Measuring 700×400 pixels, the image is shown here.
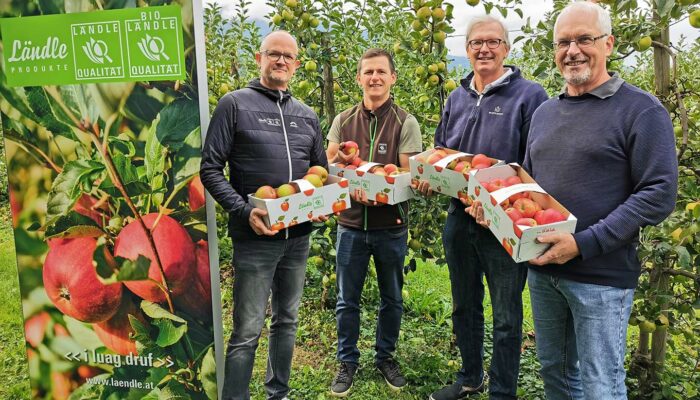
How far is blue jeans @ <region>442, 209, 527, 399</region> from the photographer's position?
252cm

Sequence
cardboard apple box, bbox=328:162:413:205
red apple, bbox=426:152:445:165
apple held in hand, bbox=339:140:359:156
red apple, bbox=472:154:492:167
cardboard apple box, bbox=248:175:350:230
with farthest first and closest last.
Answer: apple held in hand, bbox=339:140:359:156 < cardboard apple box, bbox=328:162:413:205 < red apple, bbox=426:152:445:165 < red apple, bbox=472:154:492:167 < cardboard apple box, bbox=248:175:350:230

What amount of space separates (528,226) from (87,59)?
78.9 inches


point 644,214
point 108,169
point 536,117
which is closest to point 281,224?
point 108,169

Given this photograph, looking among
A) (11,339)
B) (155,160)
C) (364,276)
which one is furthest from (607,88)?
(11,339)

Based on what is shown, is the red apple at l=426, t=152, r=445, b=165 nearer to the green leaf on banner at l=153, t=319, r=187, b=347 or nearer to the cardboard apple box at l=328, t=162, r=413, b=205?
the cardboard apple box at l=328, t=162, r=413, b=205

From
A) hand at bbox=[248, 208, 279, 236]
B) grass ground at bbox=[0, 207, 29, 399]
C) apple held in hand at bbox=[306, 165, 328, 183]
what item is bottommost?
grass ground at bbox=[0, 207, 29, 399]

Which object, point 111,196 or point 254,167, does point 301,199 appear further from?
point 111,196

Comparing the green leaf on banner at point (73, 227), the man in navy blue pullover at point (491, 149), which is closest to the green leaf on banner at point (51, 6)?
the green leaf on banner at point (73, 227)

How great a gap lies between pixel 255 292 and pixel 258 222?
39cm

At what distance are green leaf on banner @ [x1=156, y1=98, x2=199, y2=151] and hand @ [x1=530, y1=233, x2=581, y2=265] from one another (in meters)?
1.54

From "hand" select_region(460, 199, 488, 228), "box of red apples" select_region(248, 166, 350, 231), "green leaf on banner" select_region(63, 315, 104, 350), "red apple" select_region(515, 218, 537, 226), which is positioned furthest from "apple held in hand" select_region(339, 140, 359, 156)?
"green leaf on banner" select_region(63, 315, 104, 350)

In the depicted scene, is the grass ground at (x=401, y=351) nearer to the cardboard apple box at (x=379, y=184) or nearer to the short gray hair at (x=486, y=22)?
the cardboard apple box at (x=379, y=184)

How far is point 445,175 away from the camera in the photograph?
2.47 meters

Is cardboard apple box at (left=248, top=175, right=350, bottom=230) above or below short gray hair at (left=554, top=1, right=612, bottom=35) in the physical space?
below
